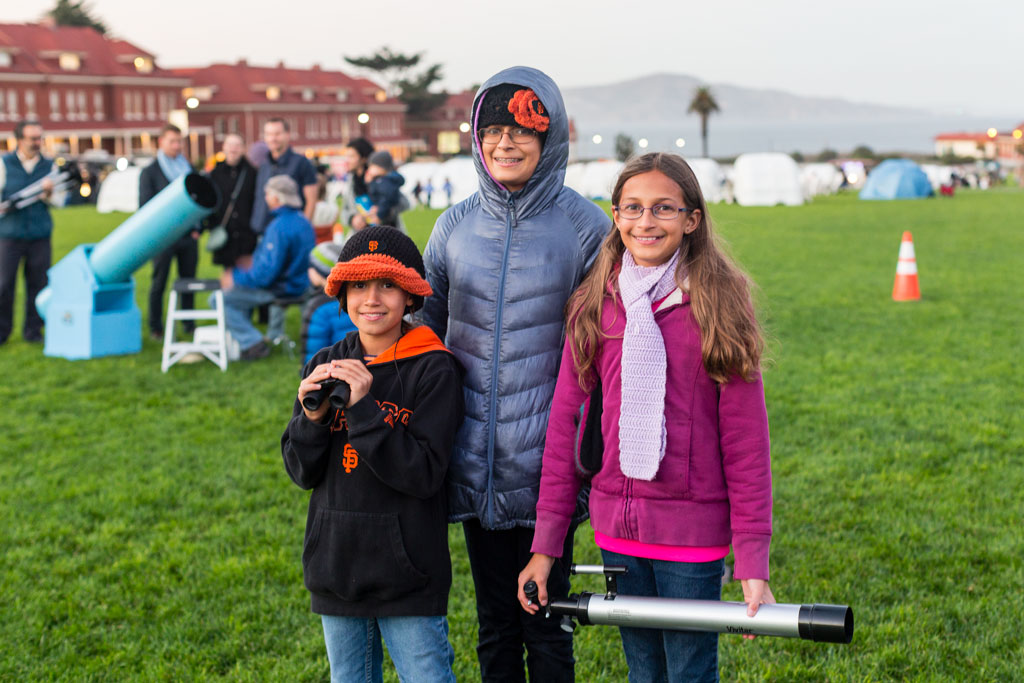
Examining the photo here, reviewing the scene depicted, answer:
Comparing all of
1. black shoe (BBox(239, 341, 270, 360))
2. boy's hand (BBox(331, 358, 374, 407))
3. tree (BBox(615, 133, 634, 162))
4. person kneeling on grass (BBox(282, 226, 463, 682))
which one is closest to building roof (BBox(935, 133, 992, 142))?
tree (BBox(615, 133, 634, 162))

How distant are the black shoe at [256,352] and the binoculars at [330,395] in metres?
7.14

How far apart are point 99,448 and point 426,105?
95162mm

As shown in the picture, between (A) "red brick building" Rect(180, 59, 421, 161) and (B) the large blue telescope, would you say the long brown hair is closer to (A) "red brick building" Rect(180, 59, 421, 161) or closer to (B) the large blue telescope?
(B) the large blue telescope

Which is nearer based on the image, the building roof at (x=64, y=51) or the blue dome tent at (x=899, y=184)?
the blue dome tent at (x=899, y=184)

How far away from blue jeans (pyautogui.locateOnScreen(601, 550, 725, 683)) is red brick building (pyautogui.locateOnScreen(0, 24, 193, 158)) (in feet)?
203

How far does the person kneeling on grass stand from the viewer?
2.55 m

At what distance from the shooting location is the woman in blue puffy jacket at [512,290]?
276cm

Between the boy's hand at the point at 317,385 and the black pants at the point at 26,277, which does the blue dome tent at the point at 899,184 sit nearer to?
the black pants at the point at 26,277

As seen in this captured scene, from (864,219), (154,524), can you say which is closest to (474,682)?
(154,524)

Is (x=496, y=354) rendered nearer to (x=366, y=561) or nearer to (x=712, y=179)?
(x=366, y=561)

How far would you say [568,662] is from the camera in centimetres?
303

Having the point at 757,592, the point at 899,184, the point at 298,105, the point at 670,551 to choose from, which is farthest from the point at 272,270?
the point at 298,105

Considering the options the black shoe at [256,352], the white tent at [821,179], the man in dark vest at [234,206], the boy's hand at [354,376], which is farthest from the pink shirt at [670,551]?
the white tent at [821,179]

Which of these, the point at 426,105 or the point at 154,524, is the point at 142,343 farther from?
the point at 426,105
